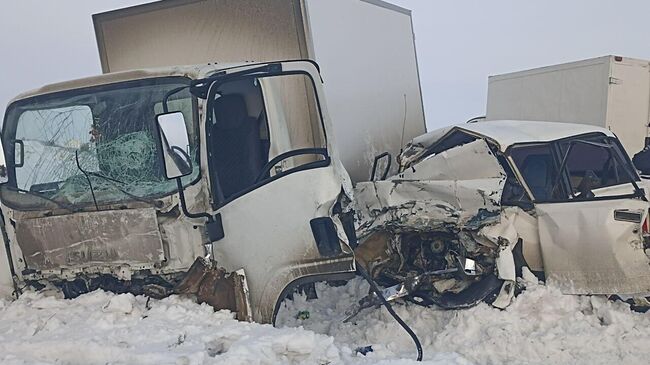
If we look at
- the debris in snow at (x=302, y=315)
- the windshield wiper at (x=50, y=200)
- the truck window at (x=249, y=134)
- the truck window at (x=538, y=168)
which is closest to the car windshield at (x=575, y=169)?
the truck window at (x=538, y=168)

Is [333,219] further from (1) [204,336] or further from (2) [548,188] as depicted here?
(2) [548,188]

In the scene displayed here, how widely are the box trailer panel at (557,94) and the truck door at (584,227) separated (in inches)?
186

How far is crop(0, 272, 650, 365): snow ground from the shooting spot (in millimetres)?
3264

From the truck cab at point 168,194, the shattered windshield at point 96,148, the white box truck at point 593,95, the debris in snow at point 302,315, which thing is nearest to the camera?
the truck cab at point 168,194

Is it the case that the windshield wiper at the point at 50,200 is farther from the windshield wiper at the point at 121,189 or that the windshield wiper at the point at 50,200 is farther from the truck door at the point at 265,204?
the truck door at the point at 265,204

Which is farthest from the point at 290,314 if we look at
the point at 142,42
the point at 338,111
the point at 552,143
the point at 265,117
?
the point at 142,42

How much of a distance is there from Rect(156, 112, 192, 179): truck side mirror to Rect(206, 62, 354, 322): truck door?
158 mm

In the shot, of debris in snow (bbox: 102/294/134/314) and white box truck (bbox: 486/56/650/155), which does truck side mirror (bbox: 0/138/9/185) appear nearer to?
A: debris in snow (bbox: 102/294/134/314)

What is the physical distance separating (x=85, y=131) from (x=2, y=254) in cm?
104

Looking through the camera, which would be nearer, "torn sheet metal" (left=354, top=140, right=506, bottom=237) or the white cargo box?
"torn sheet metal" (left=354, top=140, right=506, bottom=237)

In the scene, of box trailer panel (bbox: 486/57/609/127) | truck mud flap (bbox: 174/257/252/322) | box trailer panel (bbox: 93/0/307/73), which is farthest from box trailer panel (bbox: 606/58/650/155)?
truck mud flap (bbox: 174/257/252/322)

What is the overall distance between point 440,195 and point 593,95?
575 centimetres

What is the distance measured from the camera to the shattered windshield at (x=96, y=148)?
12.7 ft

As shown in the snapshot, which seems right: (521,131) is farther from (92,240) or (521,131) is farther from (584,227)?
(92,240)
